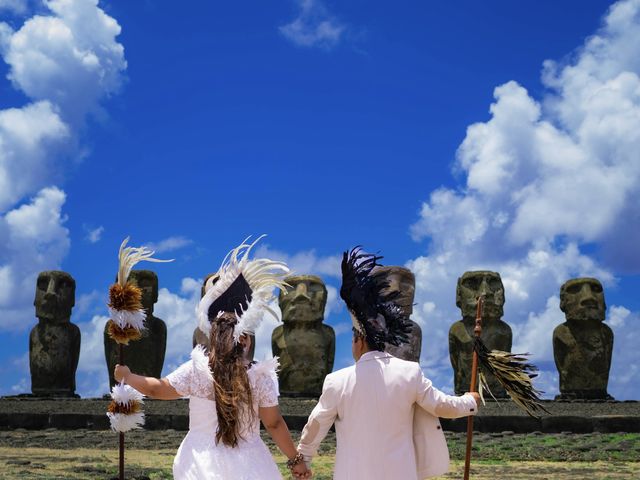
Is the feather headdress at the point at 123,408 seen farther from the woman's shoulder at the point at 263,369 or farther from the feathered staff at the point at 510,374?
the feathered staff at the point at 510,374

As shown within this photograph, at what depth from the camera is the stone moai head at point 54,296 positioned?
24.3 m

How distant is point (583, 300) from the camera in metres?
23.0

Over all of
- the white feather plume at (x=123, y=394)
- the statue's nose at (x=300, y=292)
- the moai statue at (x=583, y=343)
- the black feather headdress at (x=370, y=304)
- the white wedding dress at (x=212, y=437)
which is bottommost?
the white wedding dress at (x=212, y=437)

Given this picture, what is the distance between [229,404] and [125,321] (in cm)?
144

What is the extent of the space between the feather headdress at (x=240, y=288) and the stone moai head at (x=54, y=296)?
18684 millimetres

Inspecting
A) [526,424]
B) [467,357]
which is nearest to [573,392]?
[467,357]

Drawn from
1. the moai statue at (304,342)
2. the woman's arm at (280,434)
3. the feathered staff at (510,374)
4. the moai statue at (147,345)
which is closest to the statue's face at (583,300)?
the moai statue at (304,342)

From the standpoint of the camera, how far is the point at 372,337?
20.6ft

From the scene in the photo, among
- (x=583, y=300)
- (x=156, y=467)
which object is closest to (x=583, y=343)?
(x=583, y=300)

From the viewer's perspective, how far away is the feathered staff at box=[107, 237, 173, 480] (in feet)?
22.9

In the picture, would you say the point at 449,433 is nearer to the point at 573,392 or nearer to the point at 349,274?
the point at 573,392

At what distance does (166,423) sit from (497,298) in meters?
8.51

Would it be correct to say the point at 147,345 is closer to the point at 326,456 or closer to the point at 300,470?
the point at 326,456

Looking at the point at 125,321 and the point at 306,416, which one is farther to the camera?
the point at 306,416
